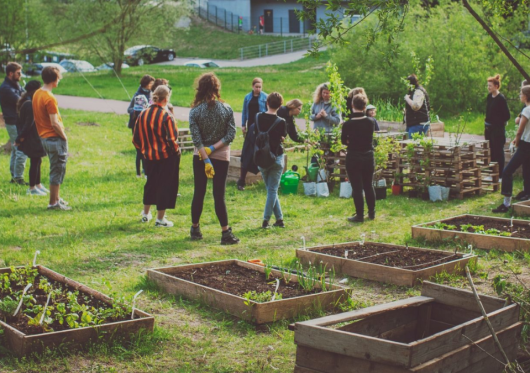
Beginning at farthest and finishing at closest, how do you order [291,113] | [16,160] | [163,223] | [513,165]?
[16,160], [291,113], [513,165], [163,223]

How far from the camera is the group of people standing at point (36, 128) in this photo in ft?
33.4

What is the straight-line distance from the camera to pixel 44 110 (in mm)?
10203

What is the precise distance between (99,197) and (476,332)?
27.7 ft

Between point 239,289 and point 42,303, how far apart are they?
1686 mm

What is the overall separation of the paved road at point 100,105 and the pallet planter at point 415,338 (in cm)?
1804

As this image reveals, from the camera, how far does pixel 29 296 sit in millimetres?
5621

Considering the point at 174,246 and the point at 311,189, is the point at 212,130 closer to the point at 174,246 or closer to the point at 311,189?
the point at 174,246

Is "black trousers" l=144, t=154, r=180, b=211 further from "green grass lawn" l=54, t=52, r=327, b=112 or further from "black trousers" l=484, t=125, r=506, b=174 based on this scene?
"green grass lawn" l=54, t=52, r=327, b=112

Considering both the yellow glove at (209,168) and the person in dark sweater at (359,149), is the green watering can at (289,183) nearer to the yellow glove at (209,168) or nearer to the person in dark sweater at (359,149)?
the person in dark sweater at (359,149)

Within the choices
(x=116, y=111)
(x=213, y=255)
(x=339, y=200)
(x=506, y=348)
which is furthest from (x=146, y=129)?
(x=116, y=111)

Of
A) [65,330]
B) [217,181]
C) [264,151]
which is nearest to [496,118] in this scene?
[264,151]

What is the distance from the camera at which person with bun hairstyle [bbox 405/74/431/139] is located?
13.5 metres

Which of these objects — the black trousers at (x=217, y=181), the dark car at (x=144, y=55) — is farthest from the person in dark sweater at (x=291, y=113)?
the dark car at (x=144, y=55)

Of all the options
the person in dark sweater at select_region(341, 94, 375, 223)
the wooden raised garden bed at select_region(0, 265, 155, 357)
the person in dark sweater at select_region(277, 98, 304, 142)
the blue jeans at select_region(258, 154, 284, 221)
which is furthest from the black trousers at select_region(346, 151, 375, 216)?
the wooden raised garden bed at select_region(0, 265, 155, 357)
